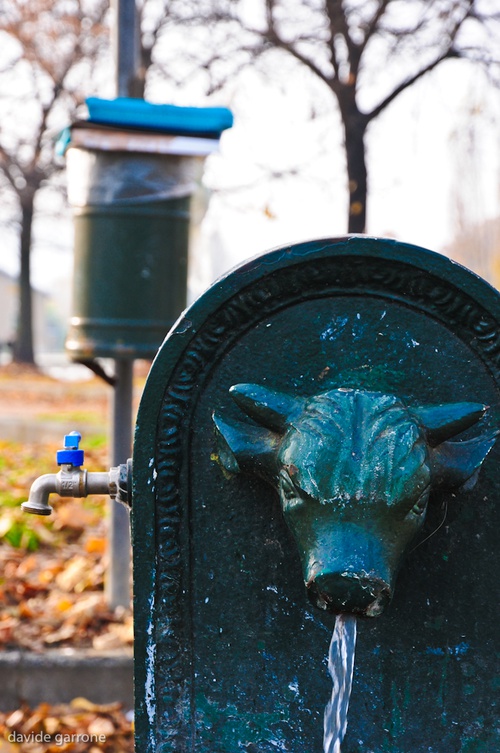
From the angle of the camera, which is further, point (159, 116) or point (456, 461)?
point (159, 116)

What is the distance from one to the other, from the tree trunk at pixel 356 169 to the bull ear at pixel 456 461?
5.71m

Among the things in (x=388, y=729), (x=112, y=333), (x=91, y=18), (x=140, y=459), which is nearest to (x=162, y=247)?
(x=112, y=333)

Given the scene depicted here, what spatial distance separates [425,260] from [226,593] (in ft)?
2.33

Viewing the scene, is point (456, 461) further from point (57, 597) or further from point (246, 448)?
point (57, 597)

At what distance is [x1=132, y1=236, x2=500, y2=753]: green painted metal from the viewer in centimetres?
144

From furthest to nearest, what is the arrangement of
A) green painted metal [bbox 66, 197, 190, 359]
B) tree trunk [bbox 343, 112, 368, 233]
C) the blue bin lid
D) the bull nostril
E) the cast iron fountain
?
tree trunk [bbox 343, 112, 368, 233]
green painted metal [bbox 66, 197, 190, 359]
the blue bin lid
the cast iron fountain
the bull nostril

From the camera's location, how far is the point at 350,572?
1.21 m

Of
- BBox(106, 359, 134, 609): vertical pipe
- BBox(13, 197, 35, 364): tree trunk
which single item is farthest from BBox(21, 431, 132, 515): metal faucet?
BBox(13, 197, 35, 364): tree trunk

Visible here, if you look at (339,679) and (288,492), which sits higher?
(288,492)

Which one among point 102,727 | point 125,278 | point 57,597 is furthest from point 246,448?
point 57,597

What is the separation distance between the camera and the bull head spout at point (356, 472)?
1.23 meters

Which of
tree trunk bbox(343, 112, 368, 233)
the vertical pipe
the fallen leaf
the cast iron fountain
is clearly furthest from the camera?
tree trunk bbox(343, 112, 368, 233)

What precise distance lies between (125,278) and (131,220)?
276 millimetres

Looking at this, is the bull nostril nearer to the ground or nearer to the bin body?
the ground
